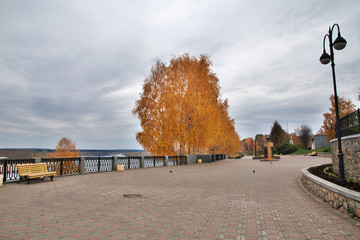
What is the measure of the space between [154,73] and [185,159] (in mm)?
11375

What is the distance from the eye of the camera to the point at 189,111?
1009 inches

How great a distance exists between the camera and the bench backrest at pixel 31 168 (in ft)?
34.3

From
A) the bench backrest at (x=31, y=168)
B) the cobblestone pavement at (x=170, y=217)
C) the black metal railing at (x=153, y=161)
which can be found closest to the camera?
the cobblestone pavement at (x=170, y=217)

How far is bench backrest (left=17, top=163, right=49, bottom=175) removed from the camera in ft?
34.3

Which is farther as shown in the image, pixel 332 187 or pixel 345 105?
pixel 345 105

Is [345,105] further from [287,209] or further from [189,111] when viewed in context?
[287,209]

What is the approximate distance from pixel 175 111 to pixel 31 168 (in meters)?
15.6

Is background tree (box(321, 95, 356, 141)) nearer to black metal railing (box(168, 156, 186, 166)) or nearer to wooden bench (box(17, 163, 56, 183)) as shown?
black metal railing (box(168, 156, 186, 166))

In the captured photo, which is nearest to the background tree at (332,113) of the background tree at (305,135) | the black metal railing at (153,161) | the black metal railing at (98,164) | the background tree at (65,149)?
the background tree at (305,135)

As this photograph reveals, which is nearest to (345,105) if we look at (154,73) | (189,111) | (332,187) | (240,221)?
(189,111)

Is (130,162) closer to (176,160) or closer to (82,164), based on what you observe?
(82,164)

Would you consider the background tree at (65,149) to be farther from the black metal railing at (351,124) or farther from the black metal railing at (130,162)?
the black metal railing at (351,124)

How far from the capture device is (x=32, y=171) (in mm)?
11016

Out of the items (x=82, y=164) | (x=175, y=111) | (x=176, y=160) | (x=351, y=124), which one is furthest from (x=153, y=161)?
(x=351, y=124)
